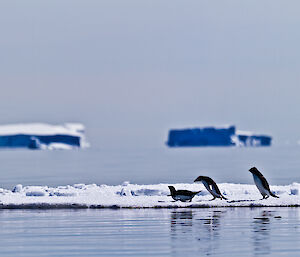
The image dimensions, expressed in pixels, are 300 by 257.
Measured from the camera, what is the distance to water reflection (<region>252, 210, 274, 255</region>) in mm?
12445

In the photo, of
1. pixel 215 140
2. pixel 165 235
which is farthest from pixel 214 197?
pixel 215 140

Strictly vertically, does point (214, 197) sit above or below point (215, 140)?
below

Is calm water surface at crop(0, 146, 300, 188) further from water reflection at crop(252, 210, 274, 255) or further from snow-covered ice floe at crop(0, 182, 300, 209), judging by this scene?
water reflection at crop(252, 210, 274, 255)

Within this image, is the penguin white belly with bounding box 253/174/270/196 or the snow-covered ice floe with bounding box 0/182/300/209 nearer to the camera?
the snow-covered ice floe with bounding box 0/182/300/209

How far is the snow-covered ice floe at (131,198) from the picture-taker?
19.2 m

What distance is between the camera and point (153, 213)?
17.9m

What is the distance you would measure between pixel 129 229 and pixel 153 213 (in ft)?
9.16

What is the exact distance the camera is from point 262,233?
14.2 meters

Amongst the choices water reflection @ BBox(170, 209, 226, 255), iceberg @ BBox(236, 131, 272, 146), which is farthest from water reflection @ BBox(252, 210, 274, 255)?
iceberg @ BBox(236, 131, 272, 146)

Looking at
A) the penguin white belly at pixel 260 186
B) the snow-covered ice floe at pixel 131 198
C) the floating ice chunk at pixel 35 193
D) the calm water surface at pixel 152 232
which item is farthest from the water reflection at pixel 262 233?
the floating ice chunk at pixel 35 193

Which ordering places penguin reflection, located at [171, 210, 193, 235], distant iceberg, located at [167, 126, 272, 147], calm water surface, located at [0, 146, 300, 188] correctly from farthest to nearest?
Result: 1. distant iceberg, located at [167, 126, 272, 147]
2. calm water surface, located at [0, 146, 300, 188]
3. penguin reflection, located at [171, 210, 193, 235]

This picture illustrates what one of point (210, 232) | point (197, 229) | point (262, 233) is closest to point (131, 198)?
point (197, 229)

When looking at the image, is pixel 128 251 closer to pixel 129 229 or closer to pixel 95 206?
pixel 129 229

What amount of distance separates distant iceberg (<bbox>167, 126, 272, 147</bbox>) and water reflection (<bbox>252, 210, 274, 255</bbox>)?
10121 centimetres
